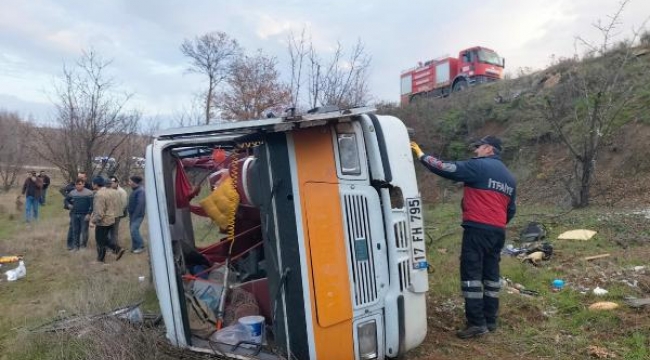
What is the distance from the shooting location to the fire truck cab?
125 inches

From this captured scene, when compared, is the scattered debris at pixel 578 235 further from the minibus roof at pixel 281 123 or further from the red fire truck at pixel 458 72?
the red fire truck at pixel 458 72

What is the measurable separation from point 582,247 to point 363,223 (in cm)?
478

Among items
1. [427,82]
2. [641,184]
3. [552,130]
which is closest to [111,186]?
[641,184]

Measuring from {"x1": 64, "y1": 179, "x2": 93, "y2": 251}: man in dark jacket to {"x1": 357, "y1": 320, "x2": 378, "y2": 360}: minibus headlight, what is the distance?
7.65m

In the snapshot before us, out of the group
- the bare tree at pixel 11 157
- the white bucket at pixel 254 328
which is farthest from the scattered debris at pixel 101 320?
the bare tree at pixel 11 157

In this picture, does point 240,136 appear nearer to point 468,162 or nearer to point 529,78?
point 468,162

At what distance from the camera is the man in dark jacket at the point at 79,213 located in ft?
30.5

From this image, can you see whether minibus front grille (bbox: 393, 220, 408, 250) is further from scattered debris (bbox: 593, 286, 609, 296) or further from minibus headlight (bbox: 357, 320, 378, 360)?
scattered debris (bbox: 593, 286, 609, 296)

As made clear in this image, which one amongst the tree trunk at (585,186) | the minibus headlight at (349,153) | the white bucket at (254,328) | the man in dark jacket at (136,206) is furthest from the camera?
the tree trunk at (585,186)

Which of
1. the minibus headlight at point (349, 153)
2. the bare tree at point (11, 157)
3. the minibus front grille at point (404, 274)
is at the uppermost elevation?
the bare tree at point (11, 157)

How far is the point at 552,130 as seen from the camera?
15914 mm

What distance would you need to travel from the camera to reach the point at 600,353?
369 cm

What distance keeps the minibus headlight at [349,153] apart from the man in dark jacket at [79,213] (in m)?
7.51

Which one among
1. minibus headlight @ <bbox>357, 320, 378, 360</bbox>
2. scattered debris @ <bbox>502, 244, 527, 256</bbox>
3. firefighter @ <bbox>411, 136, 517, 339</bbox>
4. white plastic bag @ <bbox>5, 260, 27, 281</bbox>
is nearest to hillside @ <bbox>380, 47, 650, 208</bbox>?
scattered debris @ <bbox>502, 244, 527, 256</bbox>
